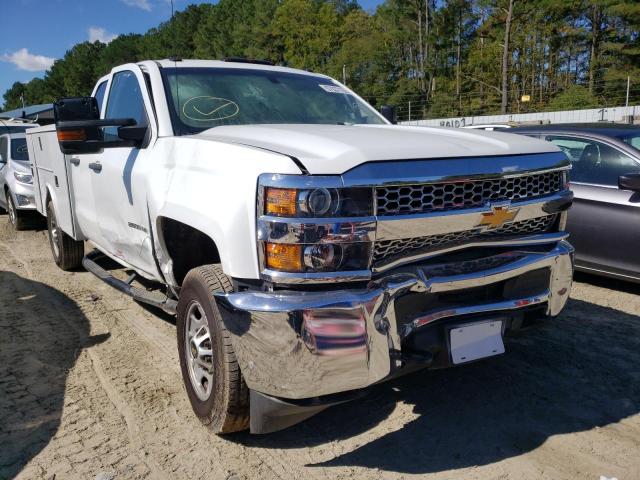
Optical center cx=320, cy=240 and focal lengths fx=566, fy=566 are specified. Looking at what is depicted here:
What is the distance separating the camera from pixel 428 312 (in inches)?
100

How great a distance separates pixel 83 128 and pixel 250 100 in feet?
3.71

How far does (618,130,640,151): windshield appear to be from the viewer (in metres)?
5.36

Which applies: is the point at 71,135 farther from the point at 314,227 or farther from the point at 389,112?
the point at 389,112

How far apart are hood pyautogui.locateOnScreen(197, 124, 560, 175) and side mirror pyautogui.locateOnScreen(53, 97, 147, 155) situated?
54 cm

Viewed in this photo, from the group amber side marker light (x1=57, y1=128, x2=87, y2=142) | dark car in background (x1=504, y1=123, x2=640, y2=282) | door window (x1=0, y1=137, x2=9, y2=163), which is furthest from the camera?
door window (x1=0, y1=137, x2=9, y2=163)

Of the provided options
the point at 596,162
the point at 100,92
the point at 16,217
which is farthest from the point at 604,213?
the point at 16,217

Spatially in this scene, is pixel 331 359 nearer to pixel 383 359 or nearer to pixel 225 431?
pixel 383 359

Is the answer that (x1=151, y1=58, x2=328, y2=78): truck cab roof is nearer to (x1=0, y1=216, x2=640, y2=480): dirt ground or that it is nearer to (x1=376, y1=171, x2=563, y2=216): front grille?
(x1=0, y1=216, x2=640, y2=480): dirt ground

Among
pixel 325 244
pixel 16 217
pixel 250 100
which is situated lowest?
pixel 16 217

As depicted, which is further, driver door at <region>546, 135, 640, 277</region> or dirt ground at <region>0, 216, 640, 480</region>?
driver door at <region>546, 135, 640, 277</region>

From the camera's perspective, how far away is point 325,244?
2283 millimetres

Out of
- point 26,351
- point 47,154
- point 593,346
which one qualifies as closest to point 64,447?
point 26,351

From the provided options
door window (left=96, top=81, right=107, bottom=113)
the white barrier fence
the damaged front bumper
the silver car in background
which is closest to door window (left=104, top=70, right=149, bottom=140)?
door window (left=96, top=81, right=107, bottom=113)

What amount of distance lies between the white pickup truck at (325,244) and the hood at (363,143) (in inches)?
0.4
